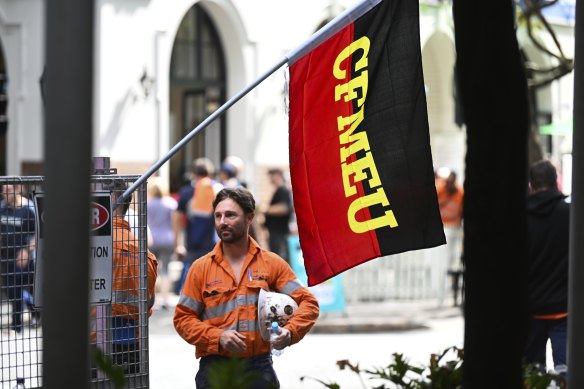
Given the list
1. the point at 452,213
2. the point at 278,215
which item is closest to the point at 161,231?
the point at 278,215

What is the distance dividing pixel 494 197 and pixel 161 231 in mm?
14034

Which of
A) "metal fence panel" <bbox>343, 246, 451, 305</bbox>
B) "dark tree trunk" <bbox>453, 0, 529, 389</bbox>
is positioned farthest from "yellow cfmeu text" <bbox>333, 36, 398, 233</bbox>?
"metal fence panel" <bbox>343, 246, 451, 305</bbox>

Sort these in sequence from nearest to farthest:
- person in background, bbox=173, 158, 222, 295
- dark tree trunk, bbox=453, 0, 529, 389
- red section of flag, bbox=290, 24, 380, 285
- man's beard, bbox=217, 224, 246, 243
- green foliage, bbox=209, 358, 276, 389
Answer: green foliage, bbox=209, 358, 276, 389
dark tree trunk, bbox=453, 0, 529, 389
man's beard, bbox=217, 224, 246, 243
red section of flag, bbox=290, 24, 380, 285
person in background, bbox=173, 158, 222, 295

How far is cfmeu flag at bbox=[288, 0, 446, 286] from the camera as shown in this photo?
21.1ft

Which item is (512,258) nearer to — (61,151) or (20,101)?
(61,151)

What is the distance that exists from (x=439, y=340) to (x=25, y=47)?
1119cm

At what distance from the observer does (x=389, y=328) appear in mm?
16078

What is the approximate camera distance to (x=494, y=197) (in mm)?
4168

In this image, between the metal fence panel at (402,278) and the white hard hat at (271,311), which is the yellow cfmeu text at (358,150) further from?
the metal fence panel at (402,278)

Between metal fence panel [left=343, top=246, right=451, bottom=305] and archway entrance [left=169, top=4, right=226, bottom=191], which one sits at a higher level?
archway entrance [left=169, top=4, right=226, bottom=191]

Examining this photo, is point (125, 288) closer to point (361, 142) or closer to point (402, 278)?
point (361, 142)

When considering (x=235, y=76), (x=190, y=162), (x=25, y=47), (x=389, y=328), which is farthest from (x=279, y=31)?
(x=389, y=328)

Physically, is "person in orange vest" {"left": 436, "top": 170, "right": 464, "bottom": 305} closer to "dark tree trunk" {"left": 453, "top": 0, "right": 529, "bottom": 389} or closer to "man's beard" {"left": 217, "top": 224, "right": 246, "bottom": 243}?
"man's beard" {"left": 217, "top": 224, "right": 246, "bottom": 243}

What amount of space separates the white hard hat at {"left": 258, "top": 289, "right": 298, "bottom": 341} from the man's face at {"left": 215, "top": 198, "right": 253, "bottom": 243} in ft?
1.19
